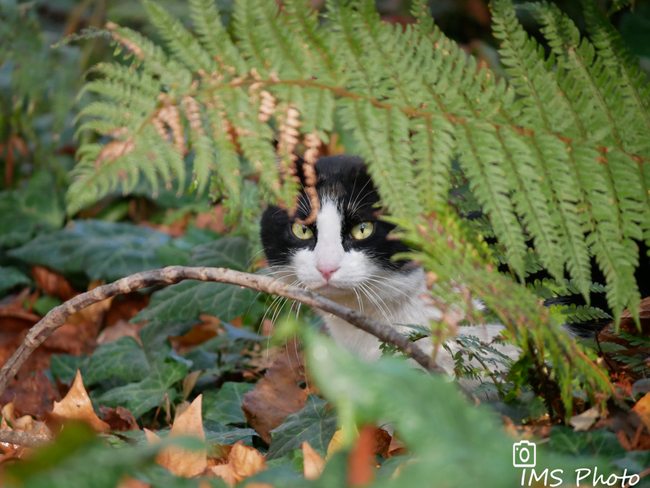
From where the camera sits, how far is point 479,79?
1.01m

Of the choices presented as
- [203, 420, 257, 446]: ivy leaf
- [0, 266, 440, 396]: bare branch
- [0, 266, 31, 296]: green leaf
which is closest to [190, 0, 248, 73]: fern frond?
[0, 266, 440, 396]: bare branch

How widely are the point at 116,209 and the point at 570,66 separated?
297cm

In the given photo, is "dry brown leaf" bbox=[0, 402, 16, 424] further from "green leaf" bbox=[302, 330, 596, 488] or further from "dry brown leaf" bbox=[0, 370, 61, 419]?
"green leaf" bbox=[302, 330, 596, 488]

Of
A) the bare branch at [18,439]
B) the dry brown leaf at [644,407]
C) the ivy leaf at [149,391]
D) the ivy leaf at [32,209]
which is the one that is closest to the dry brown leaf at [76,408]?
the ivy leaf at [149,391]

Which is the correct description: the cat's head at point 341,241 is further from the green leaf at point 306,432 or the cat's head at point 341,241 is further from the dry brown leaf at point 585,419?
the dry brown leaf at point 585,419

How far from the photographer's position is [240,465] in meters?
0.97

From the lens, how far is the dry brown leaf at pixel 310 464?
2.73ft

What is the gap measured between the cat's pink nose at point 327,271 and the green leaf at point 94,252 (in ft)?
3.84

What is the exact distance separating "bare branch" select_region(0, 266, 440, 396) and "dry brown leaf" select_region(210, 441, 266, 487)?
29 cm

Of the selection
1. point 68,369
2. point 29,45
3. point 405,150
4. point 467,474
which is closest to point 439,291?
point 405,150

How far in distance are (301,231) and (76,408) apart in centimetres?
78

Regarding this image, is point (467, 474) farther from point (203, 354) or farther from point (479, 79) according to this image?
point (203, 354)

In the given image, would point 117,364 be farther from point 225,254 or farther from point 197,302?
point 225,254

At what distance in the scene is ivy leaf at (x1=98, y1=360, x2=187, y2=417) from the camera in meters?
1.56
